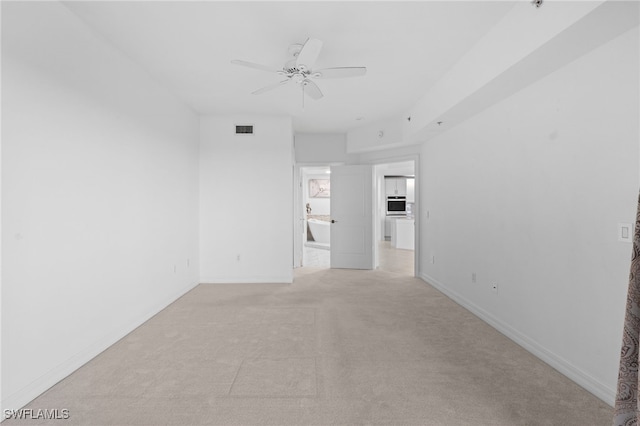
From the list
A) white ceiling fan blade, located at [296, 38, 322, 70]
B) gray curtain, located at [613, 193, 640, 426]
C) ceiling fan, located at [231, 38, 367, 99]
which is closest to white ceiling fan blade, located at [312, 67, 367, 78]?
ceiling fan, located at [231, 38, 367, 99]

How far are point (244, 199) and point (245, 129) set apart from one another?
43.7 inches

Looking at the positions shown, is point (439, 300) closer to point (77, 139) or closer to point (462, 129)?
point (462, 129)

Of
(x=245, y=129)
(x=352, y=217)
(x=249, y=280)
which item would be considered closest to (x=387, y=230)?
(x=352, y=217)

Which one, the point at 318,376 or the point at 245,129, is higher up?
the point at 245,129

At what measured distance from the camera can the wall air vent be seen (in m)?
4.83

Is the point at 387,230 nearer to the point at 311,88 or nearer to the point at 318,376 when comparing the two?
the point at 311,88

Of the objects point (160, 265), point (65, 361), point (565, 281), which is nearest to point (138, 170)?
point (160, 265)

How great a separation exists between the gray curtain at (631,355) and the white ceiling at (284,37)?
80.2 inches

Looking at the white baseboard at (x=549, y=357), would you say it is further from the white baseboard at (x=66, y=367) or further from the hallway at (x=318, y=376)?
the white baseboard at (x=66, y=367)

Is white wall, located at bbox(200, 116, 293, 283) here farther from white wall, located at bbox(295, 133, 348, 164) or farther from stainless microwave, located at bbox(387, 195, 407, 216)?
stainless microwave, located at bbox(387, 195, 407, 216)

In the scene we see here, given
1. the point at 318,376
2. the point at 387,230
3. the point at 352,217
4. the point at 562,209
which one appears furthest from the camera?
the point at 387,230

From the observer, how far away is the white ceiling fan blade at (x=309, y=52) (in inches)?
87.7

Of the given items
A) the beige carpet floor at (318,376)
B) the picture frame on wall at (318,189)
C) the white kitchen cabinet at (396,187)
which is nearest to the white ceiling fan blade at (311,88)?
the beige carpet floor at (318,376)

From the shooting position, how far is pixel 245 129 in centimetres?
484
